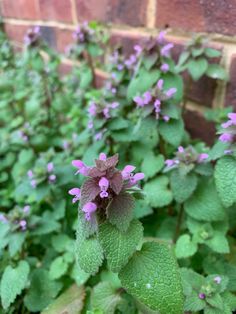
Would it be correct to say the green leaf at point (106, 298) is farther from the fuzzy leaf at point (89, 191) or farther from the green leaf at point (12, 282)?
the fuzzy leaf at point (89, 191)

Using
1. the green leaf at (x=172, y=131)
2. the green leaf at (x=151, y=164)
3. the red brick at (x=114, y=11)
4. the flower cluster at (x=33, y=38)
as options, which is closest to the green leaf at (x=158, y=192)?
the green leaf at (x=151, y=164)

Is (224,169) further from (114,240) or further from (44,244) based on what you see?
(44,244)

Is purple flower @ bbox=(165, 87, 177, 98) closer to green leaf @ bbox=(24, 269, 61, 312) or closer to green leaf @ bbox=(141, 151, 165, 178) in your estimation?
green leaf @ bbox=(141, 151, 165, 178)

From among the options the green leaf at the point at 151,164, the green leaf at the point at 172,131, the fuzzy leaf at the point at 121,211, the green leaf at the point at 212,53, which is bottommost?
the green leaf at the point at 151,164

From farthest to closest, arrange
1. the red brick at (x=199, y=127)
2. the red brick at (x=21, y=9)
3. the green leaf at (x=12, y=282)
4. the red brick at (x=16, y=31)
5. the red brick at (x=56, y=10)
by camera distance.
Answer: the red brick at (x=16, y=31), the red brick at (x=21, y=9), the red brick at (x=56, y=10), the red brick at (x=199, y=127), the green leaf at (x=12, y=282)

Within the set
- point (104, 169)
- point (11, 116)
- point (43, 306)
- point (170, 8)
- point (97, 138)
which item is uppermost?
point (170, 8)

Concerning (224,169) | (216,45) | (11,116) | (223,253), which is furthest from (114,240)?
(11,116)

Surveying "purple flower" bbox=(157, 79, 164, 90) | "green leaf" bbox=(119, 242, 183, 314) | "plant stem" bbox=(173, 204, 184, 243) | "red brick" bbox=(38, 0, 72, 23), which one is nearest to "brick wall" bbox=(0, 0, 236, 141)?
"red brick" bbox=(38, 0, 72, 23)

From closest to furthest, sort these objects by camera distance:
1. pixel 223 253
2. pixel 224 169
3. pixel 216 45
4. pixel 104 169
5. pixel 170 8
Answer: pixel 104 169, pixel 224 169, pixel 223 253, pixel 216 45, pixel 170 8
